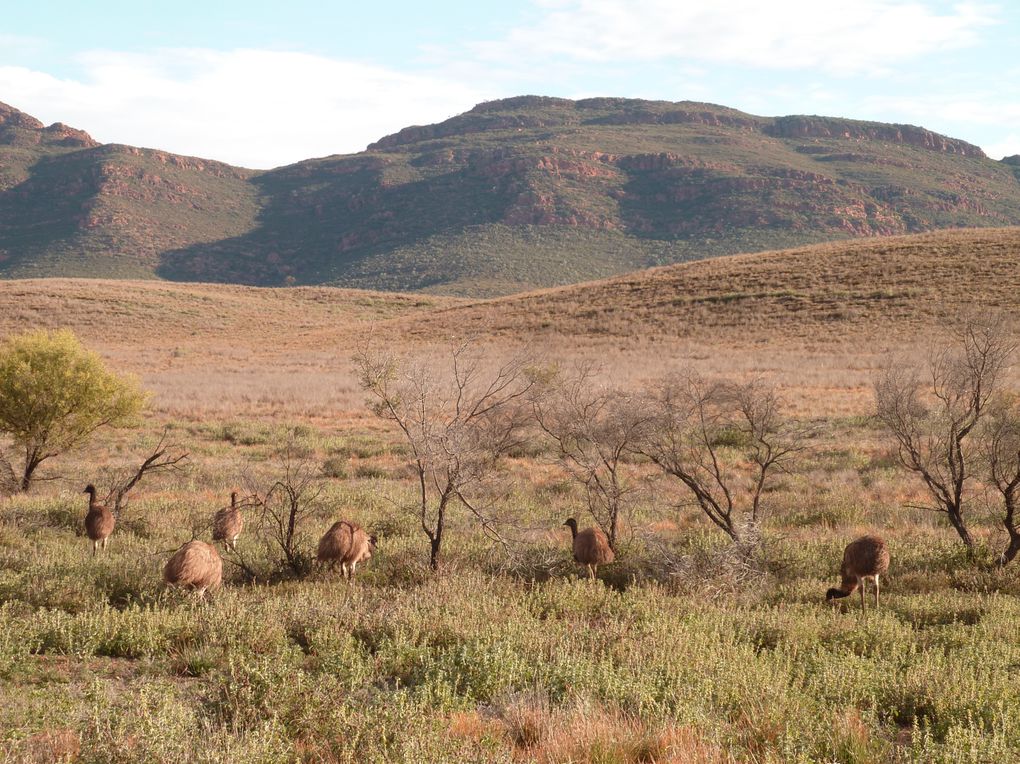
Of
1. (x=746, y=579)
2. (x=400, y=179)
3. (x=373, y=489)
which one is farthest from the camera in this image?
(x=400, y=179)

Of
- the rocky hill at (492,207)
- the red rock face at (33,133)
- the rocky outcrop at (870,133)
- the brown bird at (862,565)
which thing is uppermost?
the rocky outcrop at (870,133)

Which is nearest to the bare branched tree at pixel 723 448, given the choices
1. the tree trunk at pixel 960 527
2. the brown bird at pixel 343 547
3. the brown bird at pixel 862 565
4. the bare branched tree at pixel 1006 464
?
the brown bird at pixel 862 565

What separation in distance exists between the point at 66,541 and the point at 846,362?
31.2 meters

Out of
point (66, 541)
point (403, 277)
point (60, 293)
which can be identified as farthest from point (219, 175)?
point (66, 541)

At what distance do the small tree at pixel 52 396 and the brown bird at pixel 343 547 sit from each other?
8.59 m

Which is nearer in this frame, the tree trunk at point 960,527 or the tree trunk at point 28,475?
the tree trunk at point 960,527

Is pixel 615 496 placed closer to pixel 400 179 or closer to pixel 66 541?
pixel 66 541

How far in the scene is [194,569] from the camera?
6855 millimetres

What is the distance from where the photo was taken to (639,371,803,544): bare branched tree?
9.53 meters

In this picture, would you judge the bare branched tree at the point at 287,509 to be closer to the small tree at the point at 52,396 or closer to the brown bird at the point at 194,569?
the brown bird at the point at 194,569

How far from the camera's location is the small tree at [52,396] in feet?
45.0

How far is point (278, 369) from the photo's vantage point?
38.4 m

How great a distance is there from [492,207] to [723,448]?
116617mm

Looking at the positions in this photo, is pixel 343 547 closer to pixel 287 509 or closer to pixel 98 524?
pixel 98 524
